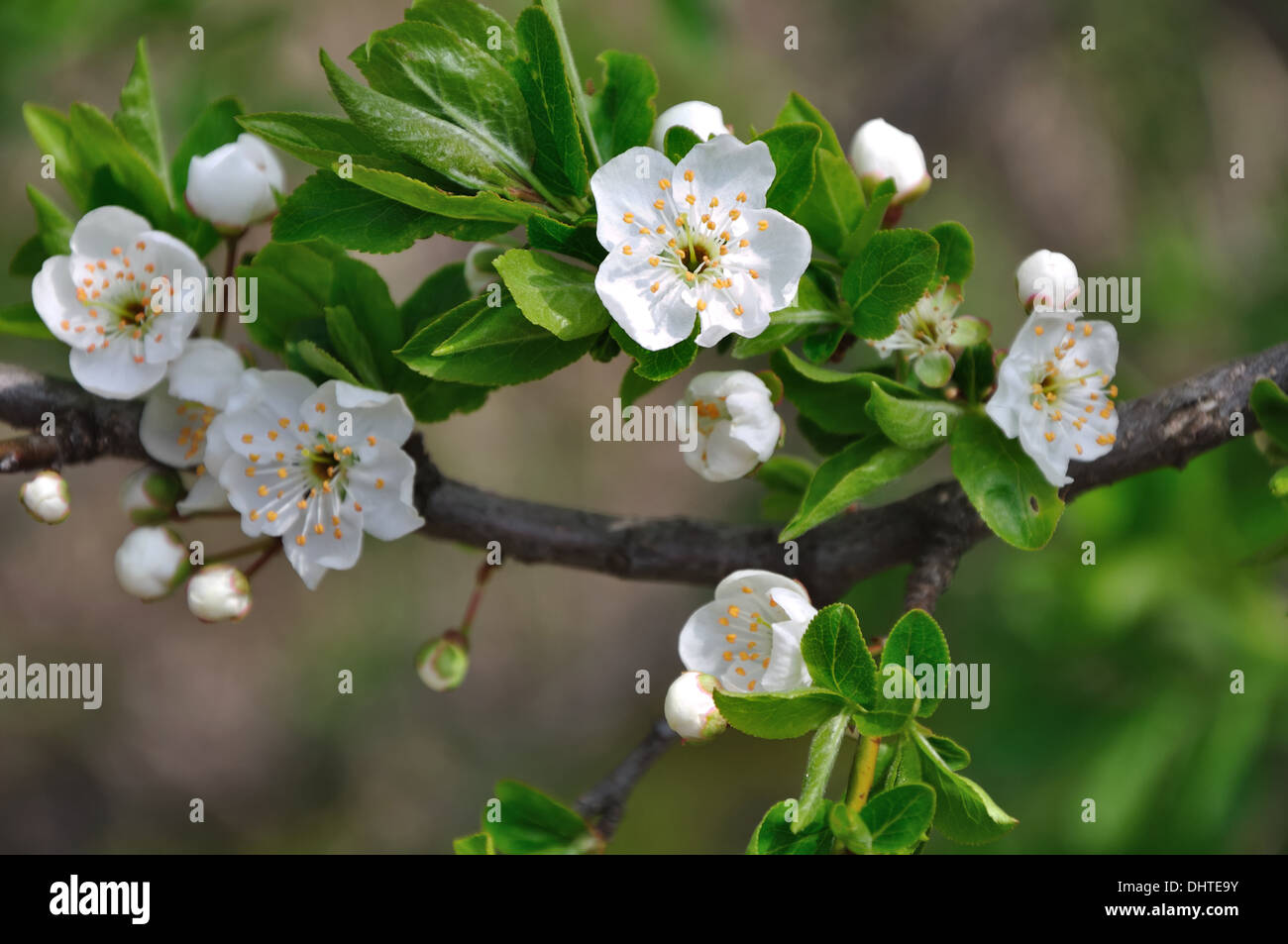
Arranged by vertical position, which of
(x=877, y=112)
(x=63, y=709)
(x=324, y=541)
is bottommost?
(x=63, y=709)

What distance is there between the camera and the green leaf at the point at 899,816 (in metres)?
0.79

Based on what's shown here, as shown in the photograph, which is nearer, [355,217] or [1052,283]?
[355,217]

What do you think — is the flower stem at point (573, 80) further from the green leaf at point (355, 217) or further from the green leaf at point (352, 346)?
the green leaf at point (352, 346)

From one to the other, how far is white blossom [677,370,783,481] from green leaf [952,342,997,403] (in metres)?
0.19

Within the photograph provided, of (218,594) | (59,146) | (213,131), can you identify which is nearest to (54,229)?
(59,146)

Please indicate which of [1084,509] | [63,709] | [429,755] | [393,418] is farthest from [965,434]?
[63,709]

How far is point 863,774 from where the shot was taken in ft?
2.84

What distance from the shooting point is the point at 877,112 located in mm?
3908

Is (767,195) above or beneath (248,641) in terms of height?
above

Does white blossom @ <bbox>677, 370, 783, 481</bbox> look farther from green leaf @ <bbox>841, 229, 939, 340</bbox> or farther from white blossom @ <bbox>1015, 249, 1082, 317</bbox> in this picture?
white blossom @ <bbox>1015, 249, 1082, 317</bbox>

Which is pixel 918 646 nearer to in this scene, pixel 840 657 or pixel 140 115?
pixel 840 657

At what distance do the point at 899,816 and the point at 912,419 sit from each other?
338 mm
